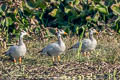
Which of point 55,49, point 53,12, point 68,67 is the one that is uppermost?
point 53,12

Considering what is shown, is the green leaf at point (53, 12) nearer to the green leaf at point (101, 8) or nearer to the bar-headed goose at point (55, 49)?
the green leaf at point (101, 8)

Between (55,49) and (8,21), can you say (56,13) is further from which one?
(55,49)

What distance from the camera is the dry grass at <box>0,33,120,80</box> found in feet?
33.0

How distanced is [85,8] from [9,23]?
95.1 inches

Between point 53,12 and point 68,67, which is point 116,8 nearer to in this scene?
point 53,12

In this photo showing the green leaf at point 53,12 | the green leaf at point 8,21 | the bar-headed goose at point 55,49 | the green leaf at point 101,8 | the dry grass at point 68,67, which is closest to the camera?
the dry grass at point 68,67

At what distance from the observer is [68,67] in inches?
419

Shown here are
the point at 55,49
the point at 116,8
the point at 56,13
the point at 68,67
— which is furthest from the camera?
the point at 56,13

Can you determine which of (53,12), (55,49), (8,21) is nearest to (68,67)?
(55,49)

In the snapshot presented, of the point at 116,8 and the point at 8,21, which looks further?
the point at 116,8

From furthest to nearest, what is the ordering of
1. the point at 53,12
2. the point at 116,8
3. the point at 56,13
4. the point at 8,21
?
the point at 56,13, the point at 53,12, the point at 116,8, the point at 8,21

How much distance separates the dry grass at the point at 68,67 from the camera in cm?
1007

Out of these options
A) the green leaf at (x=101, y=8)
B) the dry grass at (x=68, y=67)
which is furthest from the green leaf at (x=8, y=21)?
the green leaf at (x=101, y=8)

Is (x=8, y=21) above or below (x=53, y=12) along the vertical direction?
below
